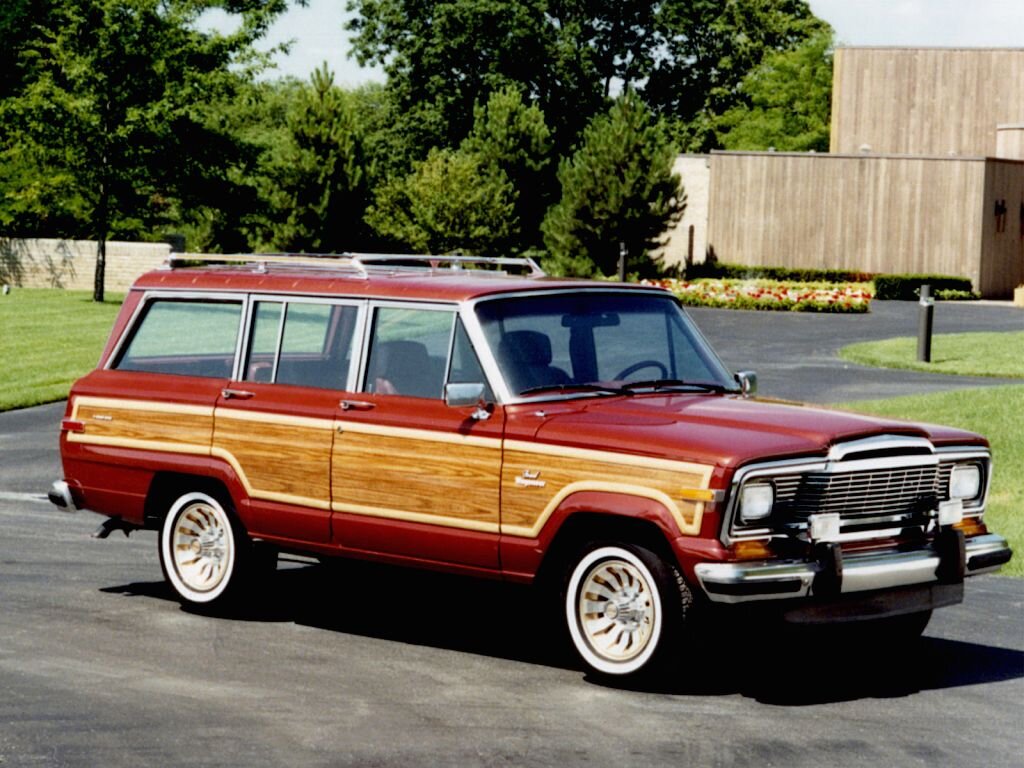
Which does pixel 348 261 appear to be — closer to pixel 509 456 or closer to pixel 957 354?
pixel 509 456

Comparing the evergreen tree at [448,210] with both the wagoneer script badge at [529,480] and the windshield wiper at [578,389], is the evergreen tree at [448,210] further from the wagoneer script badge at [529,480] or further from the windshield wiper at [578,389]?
the wagoneer script badge at [529,480]

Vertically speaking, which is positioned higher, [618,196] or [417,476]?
[618,196]

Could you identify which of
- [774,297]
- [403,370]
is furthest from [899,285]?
[403,370]

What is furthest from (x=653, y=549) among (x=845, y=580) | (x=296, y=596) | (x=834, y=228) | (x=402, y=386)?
(x=834, y=228)

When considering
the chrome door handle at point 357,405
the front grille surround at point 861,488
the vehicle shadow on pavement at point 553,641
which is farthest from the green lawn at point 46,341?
the front grille surround at point 861,488

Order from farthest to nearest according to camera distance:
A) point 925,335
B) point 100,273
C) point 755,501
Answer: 1. point 100,273
2. point 925,335
3. point 755,501

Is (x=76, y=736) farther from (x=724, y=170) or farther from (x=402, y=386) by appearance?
(x=724, y=170)

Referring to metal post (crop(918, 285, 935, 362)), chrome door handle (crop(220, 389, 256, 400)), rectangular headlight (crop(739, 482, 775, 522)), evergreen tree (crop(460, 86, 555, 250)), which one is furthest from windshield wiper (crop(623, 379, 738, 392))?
evergreen tree (crop(460, 86, 555, 250))

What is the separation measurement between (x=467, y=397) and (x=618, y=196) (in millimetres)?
44664

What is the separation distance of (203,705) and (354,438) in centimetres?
207

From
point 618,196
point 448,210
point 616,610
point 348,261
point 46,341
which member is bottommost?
point 46,341

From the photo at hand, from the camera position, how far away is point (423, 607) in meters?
10.7

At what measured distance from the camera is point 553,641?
966 cm

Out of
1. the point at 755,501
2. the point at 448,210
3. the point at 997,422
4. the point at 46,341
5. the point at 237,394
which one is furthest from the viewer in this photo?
the point at 448,210
